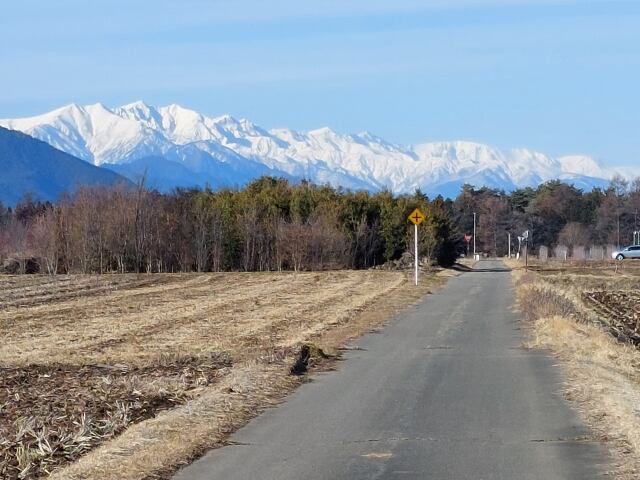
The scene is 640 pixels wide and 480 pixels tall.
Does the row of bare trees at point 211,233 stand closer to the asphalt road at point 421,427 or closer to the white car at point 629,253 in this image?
the white car at point 629,253

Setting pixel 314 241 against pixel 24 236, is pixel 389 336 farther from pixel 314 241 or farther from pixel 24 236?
pixel 24 236

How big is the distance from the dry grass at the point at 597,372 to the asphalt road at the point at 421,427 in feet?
0.80

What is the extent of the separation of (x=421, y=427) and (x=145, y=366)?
642cm

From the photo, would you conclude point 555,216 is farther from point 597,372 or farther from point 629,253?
point 597,372

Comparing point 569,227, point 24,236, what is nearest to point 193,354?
point 24,236

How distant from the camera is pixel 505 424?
11.0 meters

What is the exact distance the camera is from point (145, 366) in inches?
627

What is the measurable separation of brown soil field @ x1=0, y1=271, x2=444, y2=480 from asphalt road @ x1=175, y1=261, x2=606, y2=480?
1.82 ft

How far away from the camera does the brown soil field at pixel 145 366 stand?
9523mm

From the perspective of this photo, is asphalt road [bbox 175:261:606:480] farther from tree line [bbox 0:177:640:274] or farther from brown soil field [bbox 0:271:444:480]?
tree line [bbox 0:177:640:274]

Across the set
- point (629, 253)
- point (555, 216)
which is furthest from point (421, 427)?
point (555, 216)

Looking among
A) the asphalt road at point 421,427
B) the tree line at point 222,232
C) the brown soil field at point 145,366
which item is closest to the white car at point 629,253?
the tree line at point 222,232

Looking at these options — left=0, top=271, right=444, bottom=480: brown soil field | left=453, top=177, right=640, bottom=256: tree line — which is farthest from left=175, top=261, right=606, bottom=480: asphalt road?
left=453, top=177, right=640, bottom=256: tree line

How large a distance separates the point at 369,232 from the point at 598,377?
1986 inches
